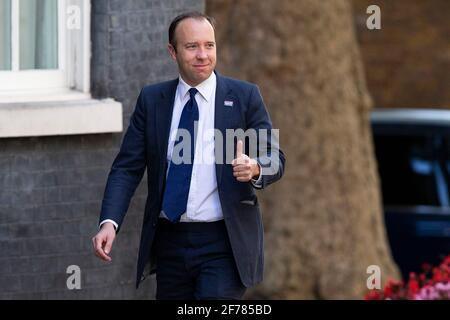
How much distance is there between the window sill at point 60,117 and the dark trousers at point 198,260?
1.76m

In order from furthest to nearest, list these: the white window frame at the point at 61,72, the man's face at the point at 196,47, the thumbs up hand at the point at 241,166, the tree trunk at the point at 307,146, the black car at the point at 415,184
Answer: the black car at the point at 415,184, the tree trunk at the point at 307,146, the white window frame at the point at 61,72, the man's face at the point at 196,47, the thumbs up hand at the point at 241,166

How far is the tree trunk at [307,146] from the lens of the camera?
12.5 metres

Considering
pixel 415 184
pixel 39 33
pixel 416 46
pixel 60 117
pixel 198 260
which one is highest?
pixel 416 46

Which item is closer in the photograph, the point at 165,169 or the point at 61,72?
the point at 165,169

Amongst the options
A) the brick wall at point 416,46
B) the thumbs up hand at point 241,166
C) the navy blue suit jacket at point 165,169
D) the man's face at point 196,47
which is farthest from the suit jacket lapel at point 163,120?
the brick wall at point 416,46

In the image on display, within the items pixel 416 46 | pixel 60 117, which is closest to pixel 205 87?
pixel 60 117

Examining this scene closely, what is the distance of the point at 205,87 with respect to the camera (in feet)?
23.8

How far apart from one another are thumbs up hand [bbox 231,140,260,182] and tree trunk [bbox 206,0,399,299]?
5568 mm

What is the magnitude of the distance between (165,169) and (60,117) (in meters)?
1.81

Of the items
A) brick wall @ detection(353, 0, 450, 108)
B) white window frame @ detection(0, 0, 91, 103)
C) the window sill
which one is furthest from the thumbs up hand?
brick wall @ detection(353, 0, 450, 108)

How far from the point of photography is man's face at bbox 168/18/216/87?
23.3ft

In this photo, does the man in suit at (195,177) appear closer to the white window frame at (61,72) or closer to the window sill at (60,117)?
the window sill at (60,117)

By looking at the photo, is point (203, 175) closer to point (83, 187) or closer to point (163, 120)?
point (163, 120)
